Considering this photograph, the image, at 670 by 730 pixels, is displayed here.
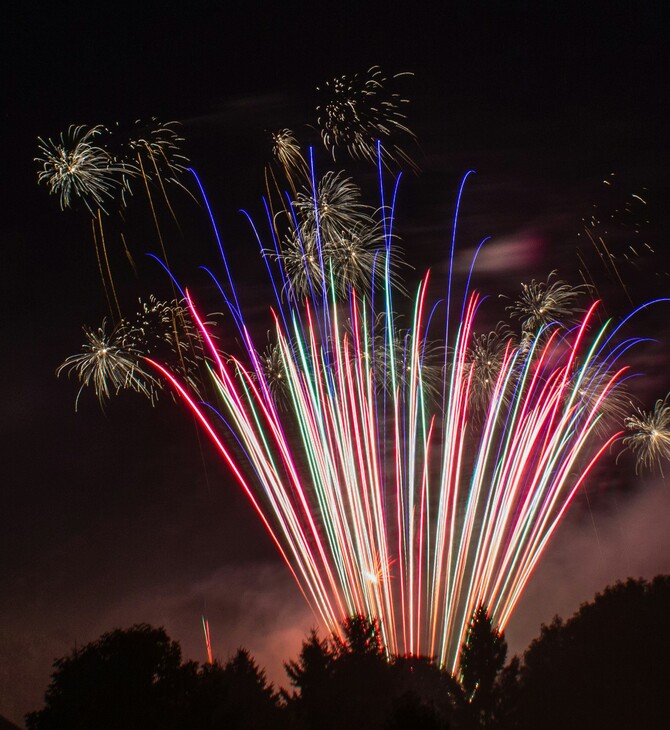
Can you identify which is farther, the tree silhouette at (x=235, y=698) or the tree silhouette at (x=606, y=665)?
the tree silhouette at (x=606, y=665)

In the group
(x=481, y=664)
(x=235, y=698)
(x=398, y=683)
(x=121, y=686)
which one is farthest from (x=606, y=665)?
(x=121, y=686)

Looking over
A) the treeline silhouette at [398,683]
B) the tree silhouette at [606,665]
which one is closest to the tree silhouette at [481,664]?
the treeline silhouette at [398,683]

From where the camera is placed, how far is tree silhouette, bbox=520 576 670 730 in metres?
25.2

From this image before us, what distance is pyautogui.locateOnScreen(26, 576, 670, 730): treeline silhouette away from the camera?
18609 millimetres

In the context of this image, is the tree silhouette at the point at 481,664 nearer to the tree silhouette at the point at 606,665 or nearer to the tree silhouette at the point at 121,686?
the tree silhouette at the point at 606,665

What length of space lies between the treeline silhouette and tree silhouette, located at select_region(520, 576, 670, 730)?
5 centimetres

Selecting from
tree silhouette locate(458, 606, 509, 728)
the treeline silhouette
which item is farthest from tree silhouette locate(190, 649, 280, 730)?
tree silhouette locate(458, 606, 509, 728)

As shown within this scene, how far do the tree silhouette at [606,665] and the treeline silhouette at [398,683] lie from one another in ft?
0.15

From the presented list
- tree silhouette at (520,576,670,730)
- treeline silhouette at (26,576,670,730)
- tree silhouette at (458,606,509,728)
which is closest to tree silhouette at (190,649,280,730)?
treeline silhouette at (26,576,670,730)

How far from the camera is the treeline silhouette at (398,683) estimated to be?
18609 millimetres

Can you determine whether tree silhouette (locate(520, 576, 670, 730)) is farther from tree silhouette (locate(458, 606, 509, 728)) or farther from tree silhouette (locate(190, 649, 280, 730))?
tree silhouette (locate(190, 649, 280, 730))

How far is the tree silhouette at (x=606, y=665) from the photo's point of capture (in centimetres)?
2519

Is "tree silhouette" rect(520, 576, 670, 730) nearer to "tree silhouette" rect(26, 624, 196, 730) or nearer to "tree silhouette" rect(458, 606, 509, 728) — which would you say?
"tree silhouette" rect(458, 606, 509, 728)

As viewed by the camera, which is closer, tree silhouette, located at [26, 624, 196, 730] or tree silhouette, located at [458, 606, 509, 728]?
tree silhouette, located at [26, 624, 196, 730]
